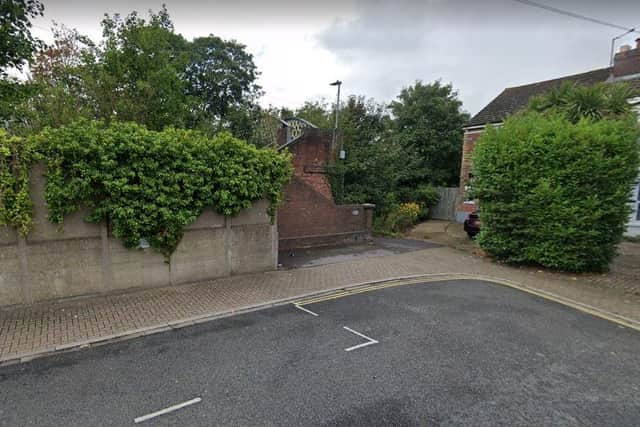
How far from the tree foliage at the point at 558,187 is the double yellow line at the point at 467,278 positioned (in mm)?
1889

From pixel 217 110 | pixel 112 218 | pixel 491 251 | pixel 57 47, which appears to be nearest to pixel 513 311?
pixel 491 251

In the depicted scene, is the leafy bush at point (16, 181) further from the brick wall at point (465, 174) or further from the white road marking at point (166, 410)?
the brick wall at point (465, 174)

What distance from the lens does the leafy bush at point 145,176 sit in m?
5.99

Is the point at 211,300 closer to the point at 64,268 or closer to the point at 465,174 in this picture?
the point at 64,268

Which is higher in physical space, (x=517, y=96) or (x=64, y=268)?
(x=517, y=96)

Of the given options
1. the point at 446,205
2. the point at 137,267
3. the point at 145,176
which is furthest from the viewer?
the point at 446,205

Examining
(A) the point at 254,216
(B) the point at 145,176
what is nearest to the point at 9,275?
(B) the point at 145,176

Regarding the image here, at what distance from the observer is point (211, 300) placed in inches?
268

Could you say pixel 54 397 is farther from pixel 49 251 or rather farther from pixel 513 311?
pixel 513 311

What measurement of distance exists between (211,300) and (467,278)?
6.49 meters

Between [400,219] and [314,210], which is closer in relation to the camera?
[314,210]

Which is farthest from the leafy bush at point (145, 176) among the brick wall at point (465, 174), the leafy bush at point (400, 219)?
the brick wall at point (465, 174)

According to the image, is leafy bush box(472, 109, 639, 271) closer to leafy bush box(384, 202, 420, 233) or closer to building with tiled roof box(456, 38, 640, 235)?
leafy bush box(384, 202, 420, 233)

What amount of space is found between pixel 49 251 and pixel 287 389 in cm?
535
